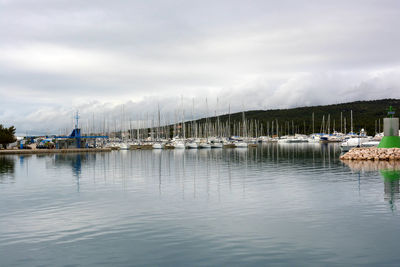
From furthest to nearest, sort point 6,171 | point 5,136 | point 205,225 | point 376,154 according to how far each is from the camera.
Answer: point 5,136 < point 376,154 < point 6,171 < point 205,225

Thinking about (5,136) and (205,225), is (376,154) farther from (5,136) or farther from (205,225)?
(5,136)

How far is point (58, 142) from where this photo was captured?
11381 centimetres

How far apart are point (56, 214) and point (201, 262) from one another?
11162 mm

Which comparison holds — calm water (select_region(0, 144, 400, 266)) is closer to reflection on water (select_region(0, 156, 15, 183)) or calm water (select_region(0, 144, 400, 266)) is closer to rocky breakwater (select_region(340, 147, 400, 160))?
reflection on water (select_region(0, 156, 15, 183))

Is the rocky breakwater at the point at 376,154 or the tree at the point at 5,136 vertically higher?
the tree at the point at 5,136

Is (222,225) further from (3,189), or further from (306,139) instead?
(306,139)

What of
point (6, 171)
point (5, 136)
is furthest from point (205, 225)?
point (5, 136)

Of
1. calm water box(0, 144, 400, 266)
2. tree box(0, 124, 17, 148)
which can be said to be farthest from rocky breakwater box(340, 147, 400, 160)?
tree box(0, 124, 17, 148)

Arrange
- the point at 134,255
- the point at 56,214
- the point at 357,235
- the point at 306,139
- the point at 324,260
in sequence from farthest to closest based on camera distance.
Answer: the point at 306,139
the point at 56,214
the point at 357,235
the point at 134,255
the point at 324,260

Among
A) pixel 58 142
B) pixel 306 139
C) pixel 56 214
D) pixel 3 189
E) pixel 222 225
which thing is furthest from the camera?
pixel 306 139

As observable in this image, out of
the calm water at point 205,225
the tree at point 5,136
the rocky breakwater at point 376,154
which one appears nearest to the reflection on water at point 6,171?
the calm water at point 205,225

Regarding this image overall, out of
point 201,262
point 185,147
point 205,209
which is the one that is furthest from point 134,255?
point 185,147

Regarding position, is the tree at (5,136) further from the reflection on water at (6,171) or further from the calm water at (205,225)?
the calm water at (205,225)

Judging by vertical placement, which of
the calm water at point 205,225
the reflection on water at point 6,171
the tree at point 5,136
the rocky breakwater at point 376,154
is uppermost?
the tree at point 5,136
